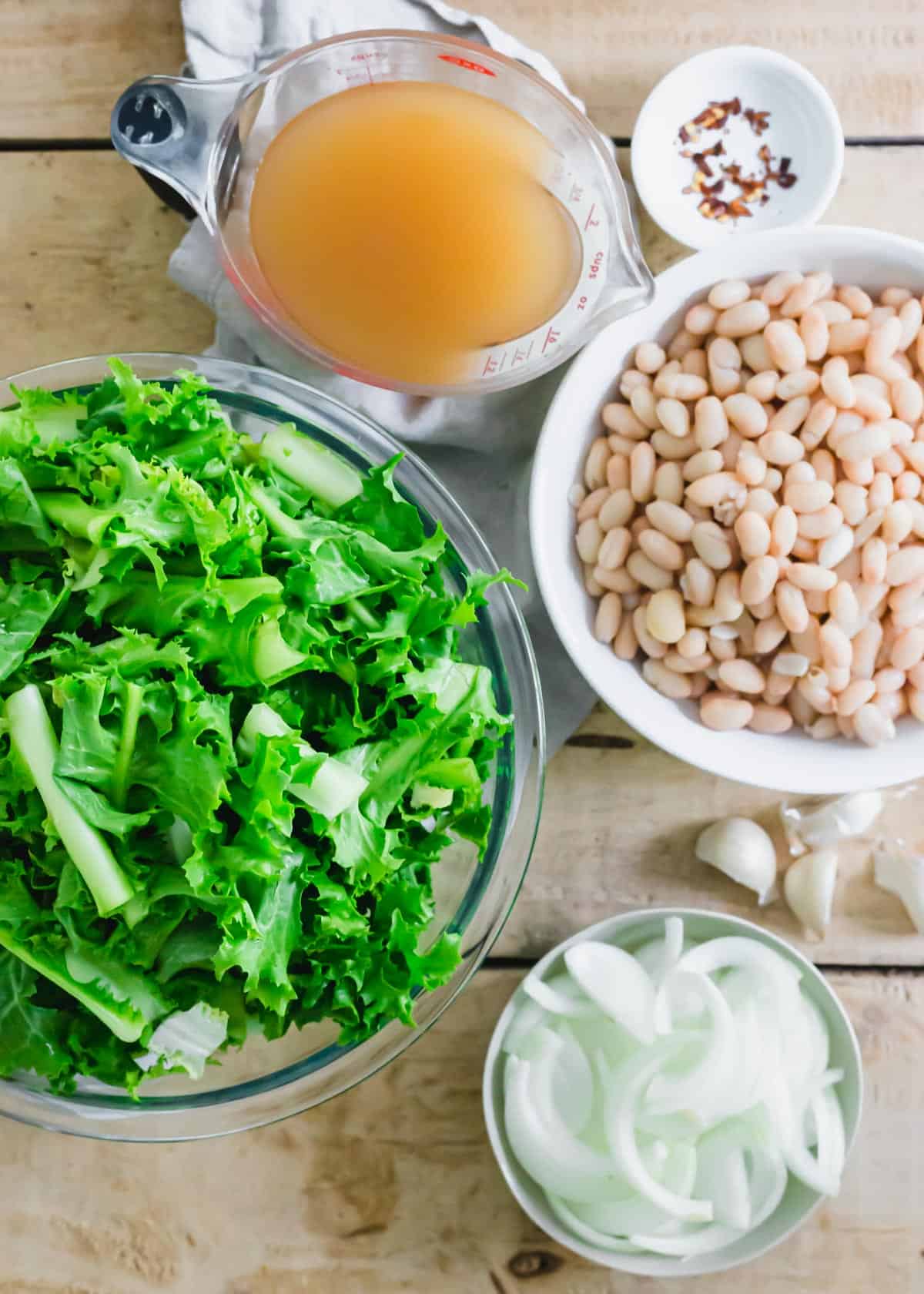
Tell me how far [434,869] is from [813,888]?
1.23ft

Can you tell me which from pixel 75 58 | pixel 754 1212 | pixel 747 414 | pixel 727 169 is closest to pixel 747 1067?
pixel 754 1212

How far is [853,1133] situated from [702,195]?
2.85ft

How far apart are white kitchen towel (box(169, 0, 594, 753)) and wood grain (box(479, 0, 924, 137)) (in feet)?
0.13

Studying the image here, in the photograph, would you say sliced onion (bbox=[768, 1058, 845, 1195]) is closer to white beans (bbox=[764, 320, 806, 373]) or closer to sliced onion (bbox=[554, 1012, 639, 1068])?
sliced onion (bbox=[554, 1012, 639, 1068])

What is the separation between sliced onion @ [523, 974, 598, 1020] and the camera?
3.40 feet

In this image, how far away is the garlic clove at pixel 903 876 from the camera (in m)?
1.10

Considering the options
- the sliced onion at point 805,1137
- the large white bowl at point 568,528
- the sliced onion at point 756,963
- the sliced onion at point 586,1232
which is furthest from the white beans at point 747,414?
the sliced onion at point 586,1232

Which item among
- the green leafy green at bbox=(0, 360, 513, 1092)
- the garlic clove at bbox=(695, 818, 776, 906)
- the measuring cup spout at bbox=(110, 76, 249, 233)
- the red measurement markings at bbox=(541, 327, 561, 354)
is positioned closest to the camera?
the green leafy green at bbox=(0, 360, 513, 1092)

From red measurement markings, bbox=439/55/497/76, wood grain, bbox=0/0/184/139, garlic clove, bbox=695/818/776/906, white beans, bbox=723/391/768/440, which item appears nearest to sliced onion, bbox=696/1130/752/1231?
garlic clove, bbox=695/818/776/906

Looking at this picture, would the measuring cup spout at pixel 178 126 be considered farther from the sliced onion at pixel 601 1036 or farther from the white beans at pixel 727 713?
the sliced onion at pixel 601 1036

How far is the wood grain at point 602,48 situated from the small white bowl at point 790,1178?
2.42 ft

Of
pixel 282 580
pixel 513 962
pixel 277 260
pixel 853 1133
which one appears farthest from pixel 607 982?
pixel 277 260

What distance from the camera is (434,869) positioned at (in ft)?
3.22

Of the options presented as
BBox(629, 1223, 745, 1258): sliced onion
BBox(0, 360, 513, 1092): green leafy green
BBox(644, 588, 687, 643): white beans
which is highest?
BBox(0, 360, 513, 1092): green leafy green
